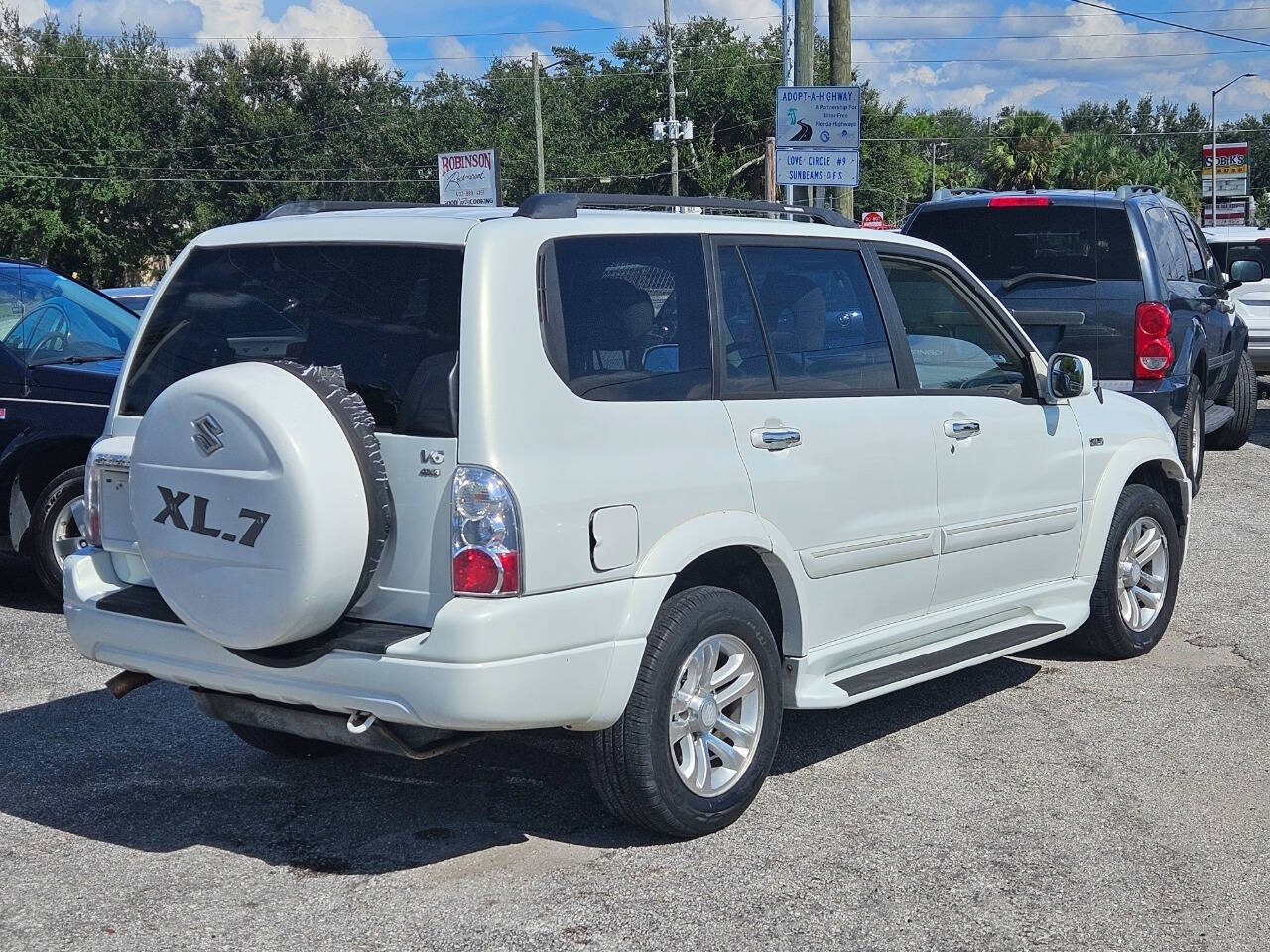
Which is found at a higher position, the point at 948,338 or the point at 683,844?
the point at 948,338

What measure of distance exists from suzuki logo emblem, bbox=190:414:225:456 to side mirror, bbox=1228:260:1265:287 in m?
9.86

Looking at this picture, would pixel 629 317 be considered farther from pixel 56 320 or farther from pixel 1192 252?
pixel 1192 252

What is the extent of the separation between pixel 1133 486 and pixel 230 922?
4.26 meters

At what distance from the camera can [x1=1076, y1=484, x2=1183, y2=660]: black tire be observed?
20.8 feet

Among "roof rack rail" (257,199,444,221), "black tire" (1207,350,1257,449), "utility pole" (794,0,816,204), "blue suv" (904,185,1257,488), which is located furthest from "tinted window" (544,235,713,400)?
"utility pole" (794,0,816,204)

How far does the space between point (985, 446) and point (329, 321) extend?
8.17 ft

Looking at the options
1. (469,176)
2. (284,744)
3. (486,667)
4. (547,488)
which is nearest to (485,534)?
(547,488)

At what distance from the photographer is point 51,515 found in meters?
7.43

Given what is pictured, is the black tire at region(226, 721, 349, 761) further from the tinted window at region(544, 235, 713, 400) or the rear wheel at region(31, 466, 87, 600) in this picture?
the rear wheel at region(31, 466, 87, 600)

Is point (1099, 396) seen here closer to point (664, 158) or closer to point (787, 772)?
point (787, 772)

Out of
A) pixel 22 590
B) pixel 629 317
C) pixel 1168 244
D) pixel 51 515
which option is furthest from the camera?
pixel 1168 244

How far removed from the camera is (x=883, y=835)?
14.7 ft

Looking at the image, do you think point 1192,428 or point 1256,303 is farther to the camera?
point 1256,303

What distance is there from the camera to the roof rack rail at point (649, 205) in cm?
425
